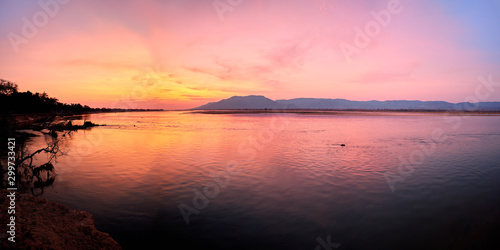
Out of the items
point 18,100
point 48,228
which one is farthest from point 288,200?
point 18,100

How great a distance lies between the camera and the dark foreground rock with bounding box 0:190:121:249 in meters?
6.46

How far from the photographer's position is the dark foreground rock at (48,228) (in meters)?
6.46

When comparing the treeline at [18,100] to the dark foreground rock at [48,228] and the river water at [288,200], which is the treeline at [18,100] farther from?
the dark foreground rock at [48,228]

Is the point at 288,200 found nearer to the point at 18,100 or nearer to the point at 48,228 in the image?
the point at 48,228

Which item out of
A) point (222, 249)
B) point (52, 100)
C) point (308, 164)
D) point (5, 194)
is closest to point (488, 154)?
point (308, 164)

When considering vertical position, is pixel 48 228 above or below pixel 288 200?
above

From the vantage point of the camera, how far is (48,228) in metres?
7.48

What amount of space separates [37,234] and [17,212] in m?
1.84

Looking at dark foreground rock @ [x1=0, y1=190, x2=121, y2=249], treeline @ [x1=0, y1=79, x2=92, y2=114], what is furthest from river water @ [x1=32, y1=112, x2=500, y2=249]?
treeline @ [x1=0, y1=79, x2=92, y2=114]

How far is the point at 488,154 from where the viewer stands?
23641mm

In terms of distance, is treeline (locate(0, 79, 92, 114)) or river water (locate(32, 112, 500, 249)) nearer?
river water (locate(32, 112, 500, 249))

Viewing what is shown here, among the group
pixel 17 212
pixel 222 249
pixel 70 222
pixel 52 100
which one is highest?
pixel 52 100

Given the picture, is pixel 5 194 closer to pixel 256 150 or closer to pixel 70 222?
pixel 70 222

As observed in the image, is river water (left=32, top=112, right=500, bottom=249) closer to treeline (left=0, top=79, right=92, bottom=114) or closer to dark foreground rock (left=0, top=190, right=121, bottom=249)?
dark foreground rock (left=0, top=190, right=121, bottom=249)
